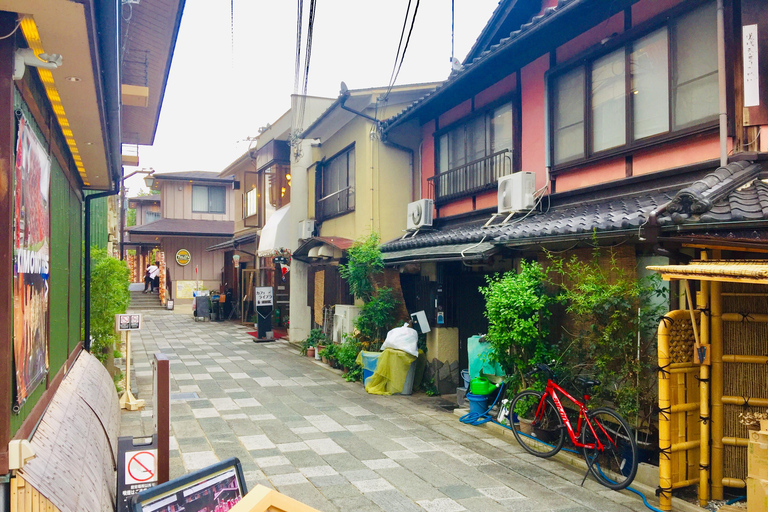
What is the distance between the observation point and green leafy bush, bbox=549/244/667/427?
6.90 meters

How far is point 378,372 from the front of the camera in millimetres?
12086

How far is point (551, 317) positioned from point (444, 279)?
3.51m

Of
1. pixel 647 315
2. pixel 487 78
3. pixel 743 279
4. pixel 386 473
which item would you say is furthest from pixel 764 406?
pixel 487 78

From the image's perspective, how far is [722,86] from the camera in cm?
664

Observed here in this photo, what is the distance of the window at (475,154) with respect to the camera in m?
11.2

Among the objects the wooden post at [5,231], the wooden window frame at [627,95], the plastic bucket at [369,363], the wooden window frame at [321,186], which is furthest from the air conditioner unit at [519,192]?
the wooden post at [5,231]

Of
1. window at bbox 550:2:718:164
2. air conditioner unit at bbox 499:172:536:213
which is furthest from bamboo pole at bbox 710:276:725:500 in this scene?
air conditioner unit at bbox 499:172:536:213

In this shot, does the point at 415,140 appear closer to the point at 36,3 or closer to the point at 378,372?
the point at 378,372

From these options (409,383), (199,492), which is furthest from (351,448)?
(199,492)

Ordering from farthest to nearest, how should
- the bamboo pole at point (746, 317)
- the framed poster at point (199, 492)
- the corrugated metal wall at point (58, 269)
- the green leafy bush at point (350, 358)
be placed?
the green leafy bush at point (350, 358)
the bamboo pole at point (746, 317)
the corrugated metal wall at point (58, 269)
the framed poster at point (199, 492)

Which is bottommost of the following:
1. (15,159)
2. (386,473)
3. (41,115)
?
(386,473)

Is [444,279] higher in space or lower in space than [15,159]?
lower

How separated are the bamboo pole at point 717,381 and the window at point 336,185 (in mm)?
10682

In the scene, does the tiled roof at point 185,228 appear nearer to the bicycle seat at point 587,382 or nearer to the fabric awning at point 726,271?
the bicycle seat at point 587,382
